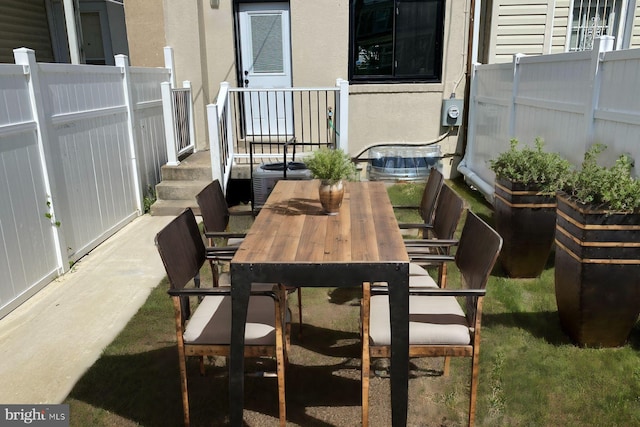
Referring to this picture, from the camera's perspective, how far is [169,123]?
6.27 m

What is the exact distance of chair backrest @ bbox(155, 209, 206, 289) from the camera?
2.20 m

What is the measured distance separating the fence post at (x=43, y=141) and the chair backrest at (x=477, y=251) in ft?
10.8

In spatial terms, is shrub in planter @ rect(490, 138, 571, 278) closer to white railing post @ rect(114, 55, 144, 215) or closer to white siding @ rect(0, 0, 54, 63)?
white railing post @ rect(114, 55, 144, 215)

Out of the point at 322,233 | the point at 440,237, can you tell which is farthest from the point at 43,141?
the point at 440,237

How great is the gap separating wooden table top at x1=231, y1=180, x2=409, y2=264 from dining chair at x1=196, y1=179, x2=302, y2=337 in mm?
267

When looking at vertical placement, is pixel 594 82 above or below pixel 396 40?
below

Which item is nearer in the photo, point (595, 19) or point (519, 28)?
point (519, 28)

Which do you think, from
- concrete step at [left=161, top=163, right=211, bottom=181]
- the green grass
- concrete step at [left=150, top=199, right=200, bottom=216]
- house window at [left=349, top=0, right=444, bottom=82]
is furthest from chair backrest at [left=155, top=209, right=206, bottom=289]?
house window at [left=349, top=0, right=444, bottom=82]

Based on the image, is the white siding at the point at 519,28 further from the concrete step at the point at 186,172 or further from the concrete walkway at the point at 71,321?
the concrete walkway at the point at 71,321

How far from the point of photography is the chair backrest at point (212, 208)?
3051 mm

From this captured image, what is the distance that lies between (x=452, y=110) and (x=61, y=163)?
5326 mm

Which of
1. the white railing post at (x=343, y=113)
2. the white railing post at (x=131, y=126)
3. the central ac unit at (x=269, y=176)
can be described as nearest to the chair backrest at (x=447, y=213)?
the central ac unit at (x=269, y=176)

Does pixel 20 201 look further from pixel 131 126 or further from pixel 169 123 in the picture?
pixel 169 123

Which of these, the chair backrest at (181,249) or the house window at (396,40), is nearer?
the chair backrest at (181,249)
